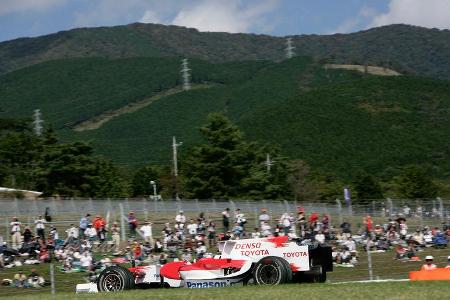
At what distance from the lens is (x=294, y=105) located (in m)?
132

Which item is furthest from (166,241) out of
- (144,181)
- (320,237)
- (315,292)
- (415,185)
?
(144,181)

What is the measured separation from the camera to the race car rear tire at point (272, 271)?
14031 millimetres

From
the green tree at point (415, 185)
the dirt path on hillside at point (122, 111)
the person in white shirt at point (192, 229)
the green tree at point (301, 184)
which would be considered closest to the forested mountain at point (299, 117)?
the dirt path on hillside at point (122, 111)

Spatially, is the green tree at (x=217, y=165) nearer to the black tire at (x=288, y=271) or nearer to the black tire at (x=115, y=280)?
the black tire at (x=115, y=280)

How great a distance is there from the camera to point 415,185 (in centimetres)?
8800

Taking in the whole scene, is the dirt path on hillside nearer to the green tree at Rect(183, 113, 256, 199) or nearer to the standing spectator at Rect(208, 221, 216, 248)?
the green tree at Rect(183, 113, 256, 199)

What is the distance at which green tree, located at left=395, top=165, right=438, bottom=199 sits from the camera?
8662 cm

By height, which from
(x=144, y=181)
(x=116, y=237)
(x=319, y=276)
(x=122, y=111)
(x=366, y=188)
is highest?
(x=122, y=111)

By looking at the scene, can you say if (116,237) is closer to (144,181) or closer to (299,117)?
(144,181)

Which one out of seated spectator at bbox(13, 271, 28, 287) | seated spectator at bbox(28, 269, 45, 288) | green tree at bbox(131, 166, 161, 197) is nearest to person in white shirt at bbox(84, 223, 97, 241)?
seated spectator at bbox(13, 271, 28, 287)

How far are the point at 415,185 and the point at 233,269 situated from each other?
7598 cm

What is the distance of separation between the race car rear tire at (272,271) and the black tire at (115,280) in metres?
2.26

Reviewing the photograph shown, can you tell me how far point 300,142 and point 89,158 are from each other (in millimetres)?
46342

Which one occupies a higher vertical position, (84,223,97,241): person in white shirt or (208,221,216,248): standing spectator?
(84,223,97,241): person in white shirt
